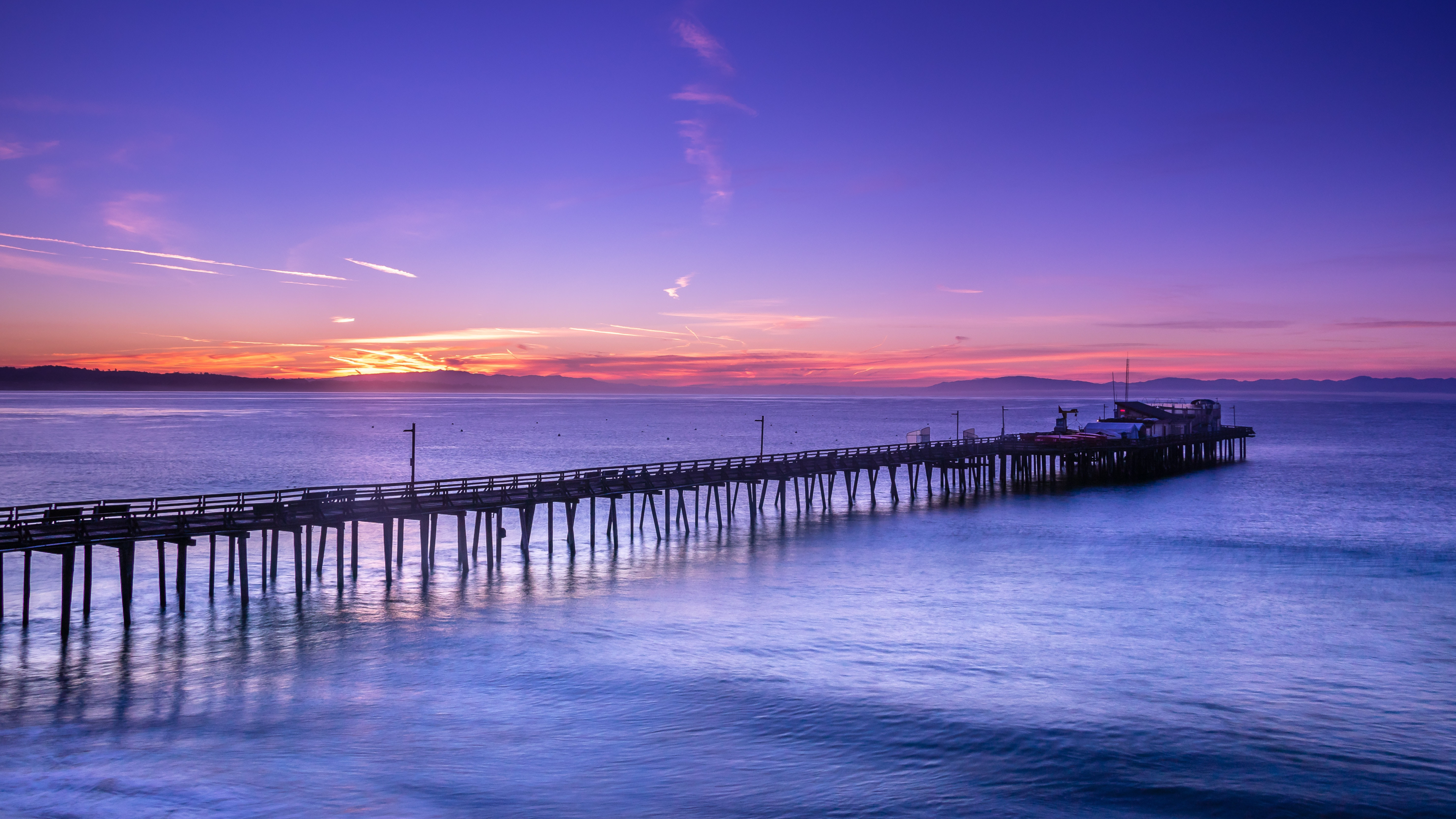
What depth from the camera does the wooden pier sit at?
2989 cm

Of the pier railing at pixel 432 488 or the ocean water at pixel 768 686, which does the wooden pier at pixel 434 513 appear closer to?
the pier railing at pixel 432 488

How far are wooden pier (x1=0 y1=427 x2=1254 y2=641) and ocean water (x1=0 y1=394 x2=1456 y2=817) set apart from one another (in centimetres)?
116

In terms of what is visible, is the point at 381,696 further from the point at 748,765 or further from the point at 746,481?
the point at 746,481

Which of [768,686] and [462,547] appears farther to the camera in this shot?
[462,547]

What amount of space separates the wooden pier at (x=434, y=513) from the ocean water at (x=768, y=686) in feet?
3.82

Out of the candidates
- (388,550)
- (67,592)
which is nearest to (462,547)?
(388,550)

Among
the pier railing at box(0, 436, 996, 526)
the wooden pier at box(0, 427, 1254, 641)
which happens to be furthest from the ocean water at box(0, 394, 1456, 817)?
the pier railing at box(0, 436, 996, 526)

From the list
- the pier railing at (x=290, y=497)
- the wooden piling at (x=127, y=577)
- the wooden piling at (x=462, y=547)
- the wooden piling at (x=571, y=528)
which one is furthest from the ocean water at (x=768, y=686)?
the pier railing at (x=290, y=497)

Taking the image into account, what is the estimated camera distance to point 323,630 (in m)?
30.0

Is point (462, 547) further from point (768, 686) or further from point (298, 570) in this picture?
Answer: point (768, 686)

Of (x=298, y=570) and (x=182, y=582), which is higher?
(x=182, y=582)

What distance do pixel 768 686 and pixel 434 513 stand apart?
713 inches

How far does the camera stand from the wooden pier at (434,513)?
98.1 ft

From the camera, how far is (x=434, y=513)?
38562 millimetres
